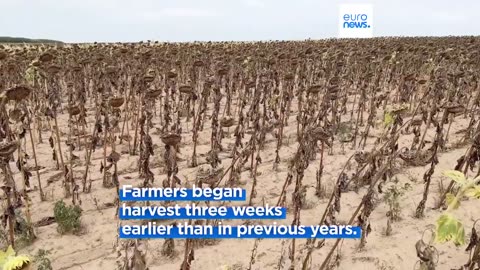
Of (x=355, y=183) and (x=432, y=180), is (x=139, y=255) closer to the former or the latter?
(x=355, y=183)

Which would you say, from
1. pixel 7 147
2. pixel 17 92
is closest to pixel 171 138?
pixel 7 147

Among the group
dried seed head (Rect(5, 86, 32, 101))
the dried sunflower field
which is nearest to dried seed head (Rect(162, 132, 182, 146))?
the dried sunflower field

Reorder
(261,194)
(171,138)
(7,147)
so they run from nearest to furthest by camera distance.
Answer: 1. (7,147)
2. (171,138)
3. (261,194)

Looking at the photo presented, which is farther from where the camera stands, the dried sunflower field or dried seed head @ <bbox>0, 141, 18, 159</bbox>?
the dried sunflower field

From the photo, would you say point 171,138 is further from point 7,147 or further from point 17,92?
point 17,92

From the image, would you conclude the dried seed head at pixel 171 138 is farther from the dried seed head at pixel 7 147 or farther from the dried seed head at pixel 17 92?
the dried seed head at pixel 17 92

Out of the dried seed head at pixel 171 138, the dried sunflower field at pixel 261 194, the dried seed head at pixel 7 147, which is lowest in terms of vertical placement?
the dried sunflower field at pixel 261 194

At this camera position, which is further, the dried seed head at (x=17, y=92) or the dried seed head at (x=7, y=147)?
the dried seed head at (x=17, y=92)

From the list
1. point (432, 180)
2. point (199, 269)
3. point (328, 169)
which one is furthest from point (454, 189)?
point (199, 269)

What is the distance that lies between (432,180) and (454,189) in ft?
2.03

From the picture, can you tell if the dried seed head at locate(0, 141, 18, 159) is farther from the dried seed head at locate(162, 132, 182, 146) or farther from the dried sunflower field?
the dried seed head at locate(162, 132, 182, 146)

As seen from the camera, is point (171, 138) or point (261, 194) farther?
point (261, 194)

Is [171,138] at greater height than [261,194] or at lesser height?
greater

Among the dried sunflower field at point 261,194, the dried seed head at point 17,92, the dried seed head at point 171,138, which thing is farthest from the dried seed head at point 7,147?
the dried seed head at point 171,138
